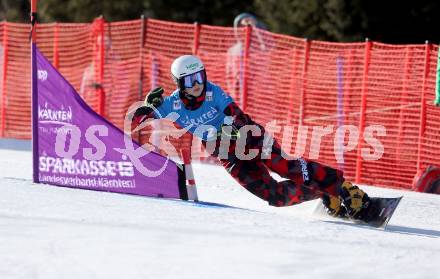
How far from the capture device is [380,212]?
30.8 feet

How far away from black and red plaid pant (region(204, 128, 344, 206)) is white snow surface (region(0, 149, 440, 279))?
26 centimetres

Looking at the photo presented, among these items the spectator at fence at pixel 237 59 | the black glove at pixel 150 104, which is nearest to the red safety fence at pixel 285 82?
the spectator at fence at pixel 237 59

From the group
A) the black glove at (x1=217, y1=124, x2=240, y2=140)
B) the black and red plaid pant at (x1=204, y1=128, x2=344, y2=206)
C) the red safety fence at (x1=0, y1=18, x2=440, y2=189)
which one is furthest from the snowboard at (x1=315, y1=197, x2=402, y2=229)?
the red safety fence at (x1=0, y1=18, x2=440, y2=189)

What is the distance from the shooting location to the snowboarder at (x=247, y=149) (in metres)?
9.47

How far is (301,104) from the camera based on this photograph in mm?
14820

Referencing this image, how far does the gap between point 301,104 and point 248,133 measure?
5258 millimetres

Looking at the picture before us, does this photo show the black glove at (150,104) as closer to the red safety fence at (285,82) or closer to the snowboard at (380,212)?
the snowboard at (380,212)

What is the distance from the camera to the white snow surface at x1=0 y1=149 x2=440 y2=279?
270 inches

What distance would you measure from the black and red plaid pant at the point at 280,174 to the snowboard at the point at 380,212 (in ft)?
1.13

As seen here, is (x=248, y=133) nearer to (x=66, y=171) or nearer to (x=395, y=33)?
(x=66, y=171)

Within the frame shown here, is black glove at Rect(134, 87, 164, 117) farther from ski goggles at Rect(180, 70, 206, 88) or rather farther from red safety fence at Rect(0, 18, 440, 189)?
red safety fence at Rect(0, 18, 440, 189)

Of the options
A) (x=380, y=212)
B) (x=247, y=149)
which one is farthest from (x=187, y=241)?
(x=380, y=212)

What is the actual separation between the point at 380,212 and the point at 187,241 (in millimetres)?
2349

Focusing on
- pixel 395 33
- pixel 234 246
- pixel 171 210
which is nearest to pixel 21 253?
pixel 234 246
